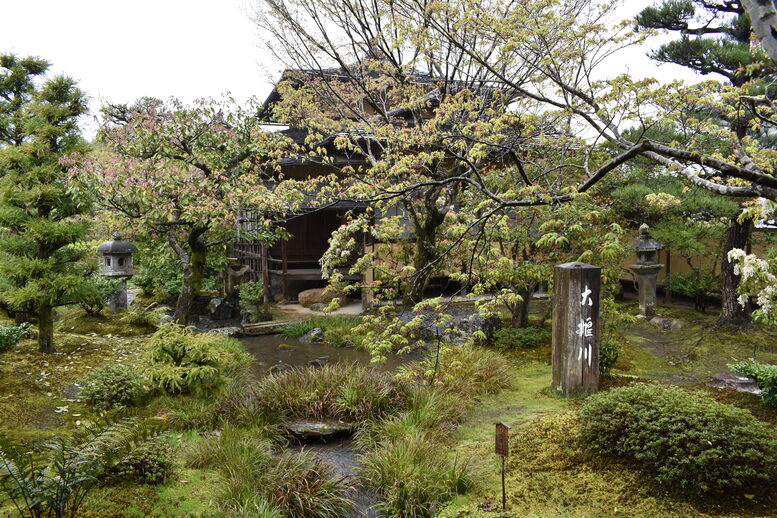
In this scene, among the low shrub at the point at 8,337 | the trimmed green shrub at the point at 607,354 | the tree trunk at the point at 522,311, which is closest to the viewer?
the low shrub at the point at 8,337

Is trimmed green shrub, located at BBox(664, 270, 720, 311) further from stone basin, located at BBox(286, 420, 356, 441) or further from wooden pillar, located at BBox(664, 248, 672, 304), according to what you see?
stone basin, located at BBox(286, 420, 356, 441)

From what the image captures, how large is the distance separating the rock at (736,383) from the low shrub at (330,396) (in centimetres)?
478

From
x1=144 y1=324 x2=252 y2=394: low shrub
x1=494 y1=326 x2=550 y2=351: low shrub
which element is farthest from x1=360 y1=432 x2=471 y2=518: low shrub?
x1=494 y1=326 x2=550 y2=351: low shrub

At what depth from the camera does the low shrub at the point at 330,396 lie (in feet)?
23.8

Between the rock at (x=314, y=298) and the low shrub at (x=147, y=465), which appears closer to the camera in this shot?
the low shrub at (x=147, y=465)

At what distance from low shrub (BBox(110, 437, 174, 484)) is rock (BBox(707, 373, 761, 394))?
7.48 m

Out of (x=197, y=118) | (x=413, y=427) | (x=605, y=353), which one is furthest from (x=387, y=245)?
(x=413, y=427)

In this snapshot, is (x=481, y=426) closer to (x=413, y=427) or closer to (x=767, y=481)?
(x=413, y=427)

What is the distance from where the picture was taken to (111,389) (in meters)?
7.04

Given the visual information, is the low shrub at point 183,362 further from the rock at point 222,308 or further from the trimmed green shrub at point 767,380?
the trimmed green shrub at point 767,380

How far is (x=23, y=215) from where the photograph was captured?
9.35 metres

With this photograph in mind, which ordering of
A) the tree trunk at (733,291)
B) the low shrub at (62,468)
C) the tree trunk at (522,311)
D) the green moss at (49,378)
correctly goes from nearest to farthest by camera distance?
1. the low shrub at (62,468)
2. the green moss at (49,378)
3. the tree trunk at (522,311)
4. the tree trunk at (733,291)

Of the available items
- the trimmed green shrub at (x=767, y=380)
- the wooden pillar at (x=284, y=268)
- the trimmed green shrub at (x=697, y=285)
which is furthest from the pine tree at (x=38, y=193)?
the trimmed green shrub at (x=697, y=285)

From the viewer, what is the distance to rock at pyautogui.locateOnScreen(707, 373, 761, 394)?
7.26m
